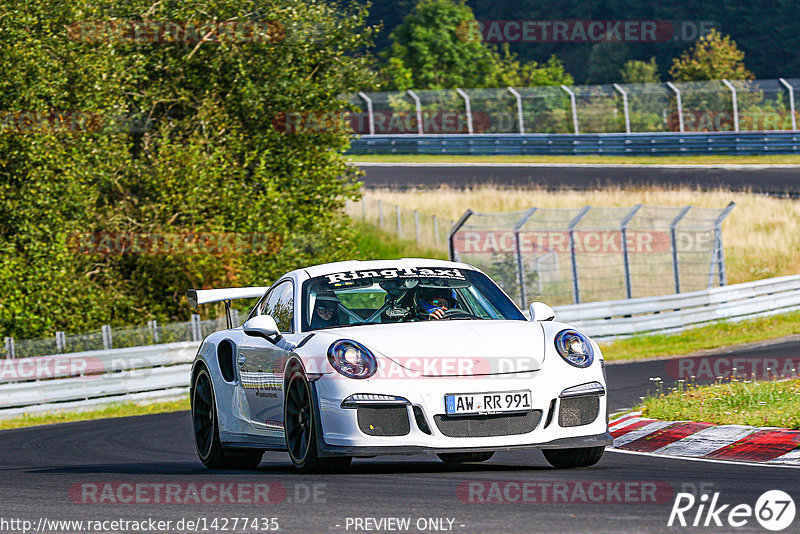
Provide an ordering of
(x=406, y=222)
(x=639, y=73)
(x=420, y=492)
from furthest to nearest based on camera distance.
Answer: (x=639, y=73), (x=406, y=222), (x=420, y=492)

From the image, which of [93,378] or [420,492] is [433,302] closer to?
[420,492]

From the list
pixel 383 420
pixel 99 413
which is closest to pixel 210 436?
pixel 383 420

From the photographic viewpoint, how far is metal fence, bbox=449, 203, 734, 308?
81.5ft

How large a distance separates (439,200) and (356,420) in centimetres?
3095

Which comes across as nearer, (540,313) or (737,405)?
(540,313)

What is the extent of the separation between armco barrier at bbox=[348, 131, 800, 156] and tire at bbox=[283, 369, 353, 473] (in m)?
37.8

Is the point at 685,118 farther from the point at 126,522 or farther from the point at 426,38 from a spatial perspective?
the point at 126,522

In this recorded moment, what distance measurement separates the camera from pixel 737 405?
35.0 feet

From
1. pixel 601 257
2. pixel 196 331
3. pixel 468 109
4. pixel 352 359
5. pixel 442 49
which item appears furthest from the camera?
pixel 442 49

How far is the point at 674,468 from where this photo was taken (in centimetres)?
809

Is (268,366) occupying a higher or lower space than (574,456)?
higher

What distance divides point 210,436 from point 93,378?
10468 mm

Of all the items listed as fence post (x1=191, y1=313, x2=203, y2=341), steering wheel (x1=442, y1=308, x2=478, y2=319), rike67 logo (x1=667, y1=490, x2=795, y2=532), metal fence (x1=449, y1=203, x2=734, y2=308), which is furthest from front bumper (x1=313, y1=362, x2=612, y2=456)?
metal fence (x1=449, y1=203, x2=734, y2=308)

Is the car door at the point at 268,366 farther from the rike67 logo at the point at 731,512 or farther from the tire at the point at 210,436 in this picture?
the rike67 logo at the point at 731,512
